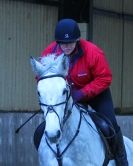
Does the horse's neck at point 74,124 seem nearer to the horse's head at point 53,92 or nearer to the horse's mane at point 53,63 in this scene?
the horse's head at point 53,92

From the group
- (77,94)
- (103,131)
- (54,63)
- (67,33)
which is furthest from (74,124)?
(67,33)

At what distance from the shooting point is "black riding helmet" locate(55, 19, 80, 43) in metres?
7.86

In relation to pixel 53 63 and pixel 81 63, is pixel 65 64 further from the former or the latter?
pixel 81 63

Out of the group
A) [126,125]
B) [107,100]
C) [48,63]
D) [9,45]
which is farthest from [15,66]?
[48,63]

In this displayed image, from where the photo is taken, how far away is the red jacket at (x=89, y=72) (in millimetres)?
8102

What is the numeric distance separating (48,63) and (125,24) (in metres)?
8.78

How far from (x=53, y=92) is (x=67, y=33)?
93 cm

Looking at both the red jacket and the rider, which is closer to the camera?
the rider

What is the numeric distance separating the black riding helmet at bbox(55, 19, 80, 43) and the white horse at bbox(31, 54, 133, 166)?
32 centimetres

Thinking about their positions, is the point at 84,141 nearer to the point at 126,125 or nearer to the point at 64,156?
the point at 64,156

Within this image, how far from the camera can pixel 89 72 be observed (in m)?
8.18

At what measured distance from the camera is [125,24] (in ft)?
53.0

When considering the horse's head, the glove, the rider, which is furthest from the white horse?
the rider

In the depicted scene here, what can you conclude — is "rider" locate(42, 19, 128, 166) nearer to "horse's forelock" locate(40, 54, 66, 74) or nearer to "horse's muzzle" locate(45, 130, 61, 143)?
"horse's forelock" locate(40, 54, 66, 74)
